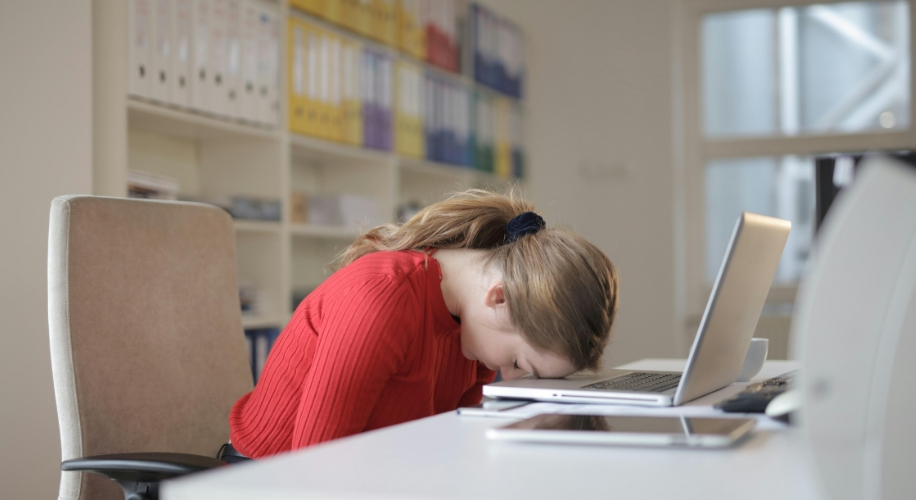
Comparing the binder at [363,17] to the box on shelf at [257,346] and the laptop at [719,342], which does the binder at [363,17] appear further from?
the laptop at [719,342]

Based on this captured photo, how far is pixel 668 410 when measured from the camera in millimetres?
924

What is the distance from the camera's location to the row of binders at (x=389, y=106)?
9.18ft

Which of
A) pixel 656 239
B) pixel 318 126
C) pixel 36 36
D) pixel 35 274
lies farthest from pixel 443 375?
pixel 656 239

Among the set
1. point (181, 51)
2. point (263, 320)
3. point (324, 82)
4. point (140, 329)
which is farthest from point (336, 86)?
point (140, 329)

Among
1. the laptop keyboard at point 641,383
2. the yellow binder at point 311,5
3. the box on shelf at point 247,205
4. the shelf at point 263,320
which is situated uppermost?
the yellow binder at point 311,5

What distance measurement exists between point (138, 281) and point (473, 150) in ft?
8.82

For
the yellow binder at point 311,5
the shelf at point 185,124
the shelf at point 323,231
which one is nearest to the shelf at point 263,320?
the shelf at point 323,231

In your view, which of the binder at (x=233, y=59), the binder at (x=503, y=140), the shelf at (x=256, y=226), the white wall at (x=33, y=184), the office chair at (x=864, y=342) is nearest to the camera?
the office chair at (x=864, y=342)

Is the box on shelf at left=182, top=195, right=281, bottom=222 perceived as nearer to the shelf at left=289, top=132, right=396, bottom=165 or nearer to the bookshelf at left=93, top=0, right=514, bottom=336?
the bookshelf at left=93, top=0, right=514, bottom=336

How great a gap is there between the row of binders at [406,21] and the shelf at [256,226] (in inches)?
28.2

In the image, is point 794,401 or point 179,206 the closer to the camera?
point 794,401

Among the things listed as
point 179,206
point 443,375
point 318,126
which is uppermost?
point 318,126

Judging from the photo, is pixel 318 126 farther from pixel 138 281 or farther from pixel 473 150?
pixel 138 281

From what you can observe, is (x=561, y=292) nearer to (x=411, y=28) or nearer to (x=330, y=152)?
(x=330, y=152)
